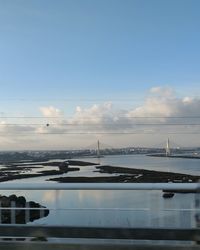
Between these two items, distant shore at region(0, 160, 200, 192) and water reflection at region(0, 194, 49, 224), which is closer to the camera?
water reflection at region(0, 194, 49, 224)

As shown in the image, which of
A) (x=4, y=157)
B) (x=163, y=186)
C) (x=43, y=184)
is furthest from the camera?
(x=4, y=157)

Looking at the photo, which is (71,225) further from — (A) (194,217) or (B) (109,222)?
(A) (194,217)

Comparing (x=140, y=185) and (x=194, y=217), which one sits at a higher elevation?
(x=140, y=185)

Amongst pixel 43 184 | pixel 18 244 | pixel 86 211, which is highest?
pixel 43 184

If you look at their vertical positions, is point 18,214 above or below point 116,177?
above

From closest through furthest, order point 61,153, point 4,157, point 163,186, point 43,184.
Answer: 1. point 163,186
2. point 43,184
3. point 4,157
4. point 61,153

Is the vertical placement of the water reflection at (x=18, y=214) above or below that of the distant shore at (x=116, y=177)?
above

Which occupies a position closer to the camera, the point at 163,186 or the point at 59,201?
the point at 163,186

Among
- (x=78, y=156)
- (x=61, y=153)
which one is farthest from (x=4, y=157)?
(x=78, y=156)

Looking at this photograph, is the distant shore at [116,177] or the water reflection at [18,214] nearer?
the water reflection at [18,214]

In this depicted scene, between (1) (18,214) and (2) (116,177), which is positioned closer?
(1) (18,214)

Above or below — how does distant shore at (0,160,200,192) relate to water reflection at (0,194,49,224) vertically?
below
